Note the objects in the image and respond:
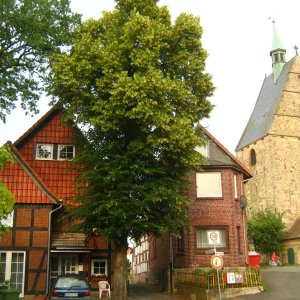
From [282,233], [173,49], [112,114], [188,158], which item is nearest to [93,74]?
[112,114]

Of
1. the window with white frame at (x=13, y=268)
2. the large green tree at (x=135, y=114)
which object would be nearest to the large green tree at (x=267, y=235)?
the large green tree at (x=135, y=114)

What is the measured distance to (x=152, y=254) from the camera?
37.0 metres

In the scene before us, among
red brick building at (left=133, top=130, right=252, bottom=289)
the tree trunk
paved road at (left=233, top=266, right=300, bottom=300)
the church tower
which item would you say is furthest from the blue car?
the church tower

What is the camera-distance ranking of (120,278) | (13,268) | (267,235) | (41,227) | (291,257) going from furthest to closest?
(267,235) → (291,257) → (41,227) → (13,268) → (120,278)

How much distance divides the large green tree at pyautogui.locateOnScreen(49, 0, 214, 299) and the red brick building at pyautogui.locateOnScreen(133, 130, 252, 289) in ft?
18.2

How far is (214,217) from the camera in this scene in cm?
2653

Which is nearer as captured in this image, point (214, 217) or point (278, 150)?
point (214, 217)

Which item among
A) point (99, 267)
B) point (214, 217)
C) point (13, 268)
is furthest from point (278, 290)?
point (13, 268)

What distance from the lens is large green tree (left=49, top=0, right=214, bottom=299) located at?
18578mm

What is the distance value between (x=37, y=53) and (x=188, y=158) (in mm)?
10778

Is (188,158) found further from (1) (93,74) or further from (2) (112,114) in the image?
(1) (93,74)

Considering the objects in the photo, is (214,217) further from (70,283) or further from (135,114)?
(70,283)

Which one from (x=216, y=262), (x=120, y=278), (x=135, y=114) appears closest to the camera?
(x=216, y=262)

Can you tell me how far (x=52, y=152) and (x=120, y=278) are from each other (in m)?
9.62
